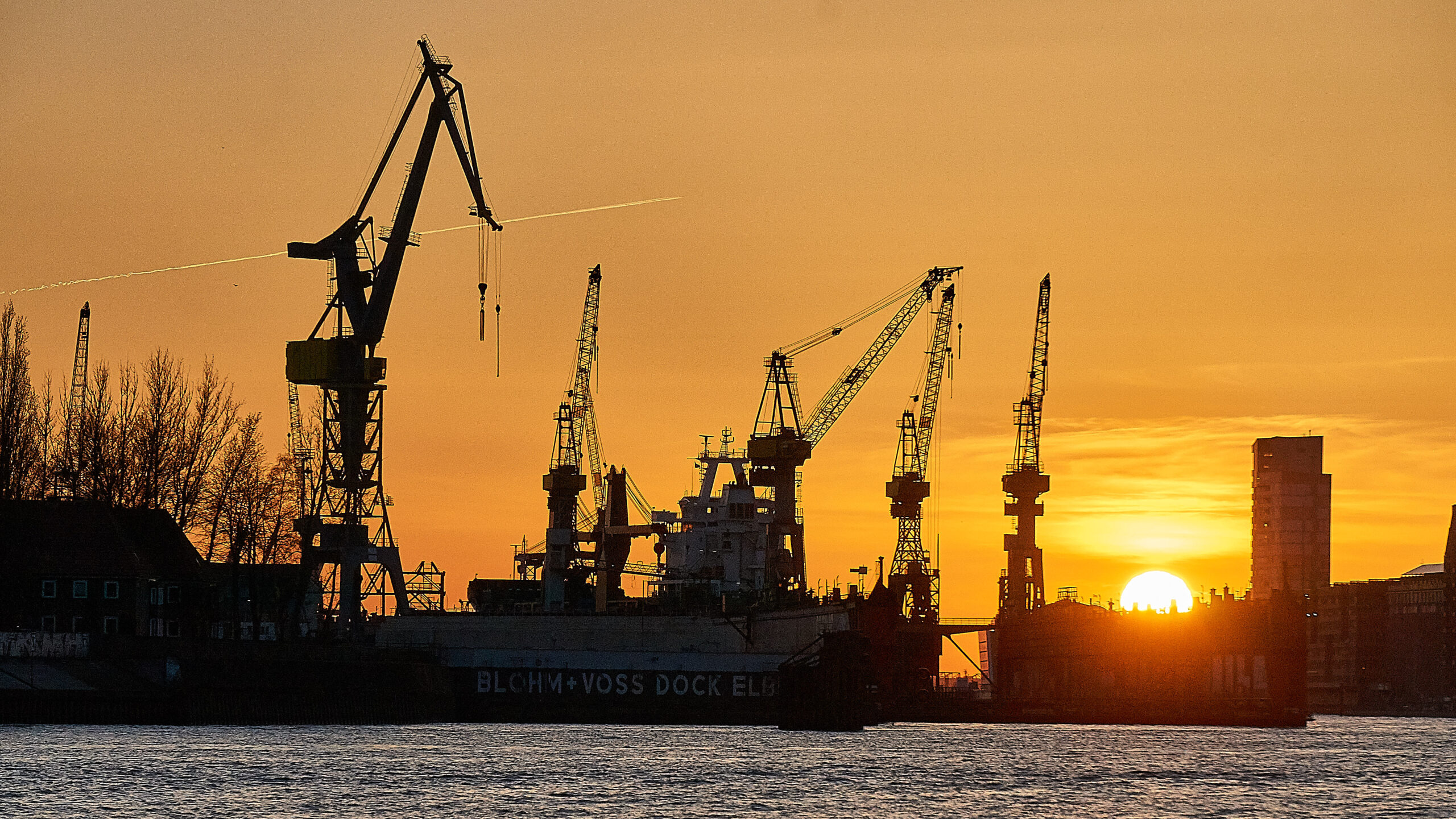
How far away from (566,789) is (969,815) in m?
14.3

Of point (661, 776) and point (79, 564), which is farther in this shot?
point (79, 564)

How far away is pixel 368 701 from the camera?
113750 mm

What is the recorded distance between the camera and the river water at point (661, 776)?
7038 centimetres

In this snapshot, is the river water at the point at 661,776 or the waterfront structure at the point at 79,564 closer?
the river water at the point at 661,776

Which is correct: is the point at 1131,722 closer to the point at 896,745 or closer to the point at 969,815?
the point at 896,745

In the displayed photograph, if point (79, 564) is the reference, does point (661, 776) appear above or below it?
below

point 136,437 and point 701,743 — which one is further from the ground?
point 136,437

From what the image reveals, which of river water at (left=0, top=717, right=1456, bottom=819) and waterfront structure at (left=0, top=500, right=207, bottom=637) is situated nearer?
river water at (left=0, top=717, right=1456, bottom=819)

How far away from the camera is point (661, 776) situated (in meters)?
81.5

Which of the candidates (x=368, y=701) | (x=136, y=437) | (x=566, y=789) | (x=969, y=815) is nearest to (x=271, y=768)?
(x=566, y=789)

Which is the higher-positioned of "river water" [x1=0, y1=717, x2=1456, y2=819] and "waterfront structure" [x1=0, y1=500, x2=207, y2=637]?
"waterfront structure" [x1=0, y1=500, x2=207, y2=637]

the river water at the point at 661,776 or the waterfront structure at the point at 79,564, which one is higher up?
the waterfront structure at the point at 79,564

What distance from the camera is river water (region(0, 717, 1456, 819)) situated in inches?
2771

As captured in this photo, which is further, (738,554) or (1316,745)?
(738,554)
